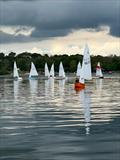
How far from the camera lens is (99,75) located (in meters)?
141

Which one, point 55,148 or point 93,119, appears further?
point 93,119

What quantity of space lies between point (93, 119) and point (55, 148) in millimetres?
8663

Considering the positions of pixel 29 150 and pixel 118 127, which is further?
A: pixel 118 127

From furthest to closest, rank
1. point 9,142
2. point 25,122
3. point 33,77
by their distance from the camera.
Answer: point 33,77, point 25,122, point 9,142

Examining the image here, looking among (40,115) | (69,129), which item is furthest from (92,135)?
(40,115)

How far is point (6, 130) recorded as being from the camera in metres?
20.6

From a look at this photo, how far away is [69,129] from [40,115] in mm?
6762

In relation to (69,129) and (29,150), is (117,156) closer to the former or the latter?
→ (29,150)

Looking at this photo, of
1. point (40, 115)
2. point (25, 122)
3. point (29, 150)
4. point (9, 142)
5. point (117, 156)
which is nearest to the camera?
point (117, 156)

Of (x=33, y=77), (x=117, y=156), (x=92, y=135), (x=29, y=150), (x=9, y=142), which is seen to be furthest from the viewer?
(x=33, y=77)

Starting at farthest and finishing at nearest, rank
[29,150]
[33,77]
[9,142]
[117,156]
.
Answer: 1. [33,77]
2. [9,142]
3. [29,150]
4. [117,156]

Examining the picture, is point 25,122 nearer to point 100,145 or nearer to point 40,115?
point 40,115

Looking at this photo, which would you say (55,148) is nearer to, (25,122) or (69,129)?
(69,129)

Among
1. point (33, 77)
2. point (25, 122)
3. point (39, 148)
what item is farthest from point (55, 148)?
point (33, 77)
